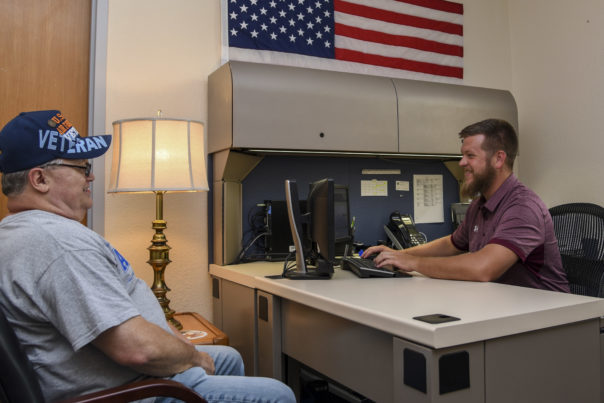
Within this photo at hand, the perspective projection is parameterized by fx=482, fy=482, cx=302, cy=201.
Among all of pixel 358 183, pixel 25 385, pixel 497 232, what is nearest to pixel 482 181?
pixel 497 232

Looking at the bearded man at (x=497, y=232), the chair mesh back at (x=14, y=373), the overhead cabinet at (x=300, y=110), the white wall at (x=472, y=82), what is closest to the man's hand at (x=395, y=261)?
the bearded man at (x=497, y=232)

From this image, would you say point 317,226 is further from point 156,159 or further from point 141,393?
point 141,393

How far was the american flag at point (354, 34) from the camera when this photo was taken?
9.29ft

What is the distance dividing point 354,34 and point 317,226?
166 cm

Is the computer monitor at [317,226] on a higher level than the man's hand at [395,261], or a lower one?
higher

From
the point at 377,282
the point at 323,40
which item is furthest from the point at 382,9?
the point at 377,282

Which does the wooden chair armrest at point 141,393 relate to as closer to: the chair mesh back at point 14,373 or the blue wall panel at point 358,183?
the chair mesh back at point 14,373

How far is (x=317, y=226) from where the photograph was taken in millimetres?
2049

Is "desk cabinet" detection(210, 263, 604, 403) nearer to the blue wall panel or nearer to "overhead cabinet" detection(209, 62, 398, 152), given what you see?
"overhead cabinet" detection(209, 62, 398, 152)

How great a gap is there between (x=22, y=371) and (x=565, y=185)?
3394mm

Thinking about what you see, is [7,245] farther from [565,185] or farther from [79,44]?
[565,185]

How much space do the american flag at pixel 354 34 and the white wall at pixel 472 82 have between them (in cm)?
14

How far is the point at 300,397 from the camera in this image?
2.16 m

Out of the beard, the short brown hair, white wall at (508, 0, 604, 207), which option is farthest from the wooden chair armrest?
white wall at (508, 0, 604, 207)
